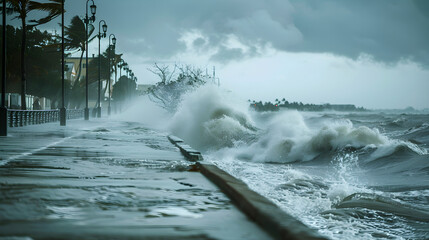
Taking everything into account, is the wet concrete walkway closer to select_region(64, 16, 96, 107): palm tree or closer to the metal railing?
the metal railing

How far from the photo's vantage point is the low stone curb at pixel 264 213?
457 centimetres

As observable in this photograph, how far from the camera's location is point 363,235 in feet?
22.7

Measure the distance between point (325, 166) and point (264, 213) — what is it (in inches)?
624

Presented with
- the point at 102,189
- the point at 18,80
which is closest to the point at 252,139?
the point at 102,189

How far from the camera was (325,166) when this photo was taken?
68.3ft

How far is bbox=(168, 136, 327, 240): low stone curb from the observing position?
457cm

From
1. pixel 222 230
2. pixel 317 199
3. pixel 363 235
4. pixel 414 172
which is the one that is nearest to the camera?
pixel 222 230

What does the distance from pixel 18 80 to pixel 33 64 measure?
2856 millimetres

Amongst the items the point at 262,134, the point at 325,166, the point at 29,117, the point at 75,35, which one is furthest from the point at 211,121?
the point at 75,35

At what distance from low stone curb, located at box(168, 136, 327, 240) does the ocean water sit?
3.27 ft

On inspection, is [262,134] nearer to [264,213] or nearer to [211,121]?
[211,121]

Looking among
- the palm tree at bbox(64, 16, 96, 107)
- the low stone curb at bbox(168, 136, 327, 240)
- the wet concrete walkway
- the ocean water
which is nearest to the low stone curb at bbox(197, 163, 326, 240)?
the low stone curb at bbox(168, 136, 327, 240)

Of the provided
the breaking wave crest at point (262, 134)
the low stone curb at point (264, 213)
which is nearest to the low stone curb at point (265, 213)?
the low stone curb at point (264, 213)

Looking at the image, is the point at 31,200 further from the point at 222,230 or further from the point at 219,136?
the point at 219,136
